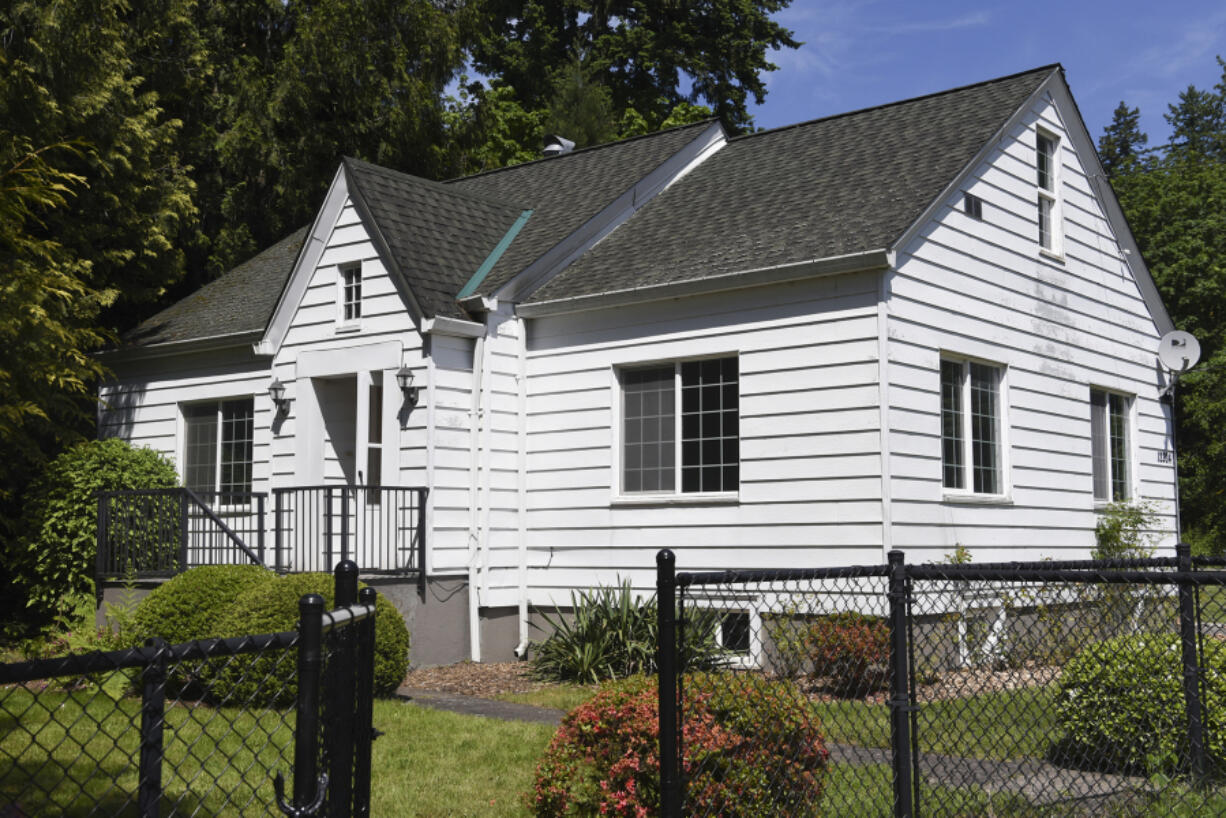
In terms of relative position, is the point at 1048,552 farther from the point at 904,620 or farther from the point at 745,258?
the point at 904,620

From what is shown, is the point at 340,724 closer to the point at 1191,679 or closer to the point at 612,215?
the point at 1191,679

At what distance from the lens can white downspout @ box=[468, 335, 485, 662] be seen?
12.6 metres

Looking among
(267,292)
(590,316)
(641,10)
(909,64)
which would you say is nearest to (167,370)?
(267,292)

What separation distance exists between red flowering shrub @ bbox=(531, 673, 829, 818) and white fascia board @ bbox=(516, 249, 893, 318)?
610cm

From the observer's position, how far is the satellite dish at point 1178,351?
15.1 m

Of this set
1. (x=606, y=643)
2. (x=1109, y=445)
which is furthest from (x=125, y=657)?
(x=1109, y=445)

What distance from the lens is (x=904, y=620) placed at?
4.49 m

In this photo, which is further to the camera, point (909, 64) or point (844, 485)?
point (909, 64)

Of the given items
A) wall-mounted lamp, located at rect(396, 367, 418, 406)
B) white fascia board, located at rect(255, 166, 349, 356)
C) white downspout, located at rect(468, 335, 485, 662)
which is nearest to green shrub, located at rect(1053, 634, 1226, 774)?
white downspout, located at rect(468, 335, 485, 662)

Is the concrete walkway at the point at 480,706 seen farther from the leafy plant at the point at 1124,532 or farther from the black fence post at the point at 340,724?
the leafy plant at the point at 1124,532

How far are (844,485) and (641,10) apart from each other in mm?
27063

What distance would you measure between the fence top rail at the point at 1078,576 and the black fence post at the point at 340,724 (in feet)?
7.21

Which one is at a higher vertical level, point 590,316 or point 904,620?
point 590,316

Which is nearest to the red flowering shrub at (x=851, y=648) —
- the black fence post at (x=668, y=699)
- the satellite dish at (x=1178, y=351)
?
the black fence post at (x=668, y=699)
